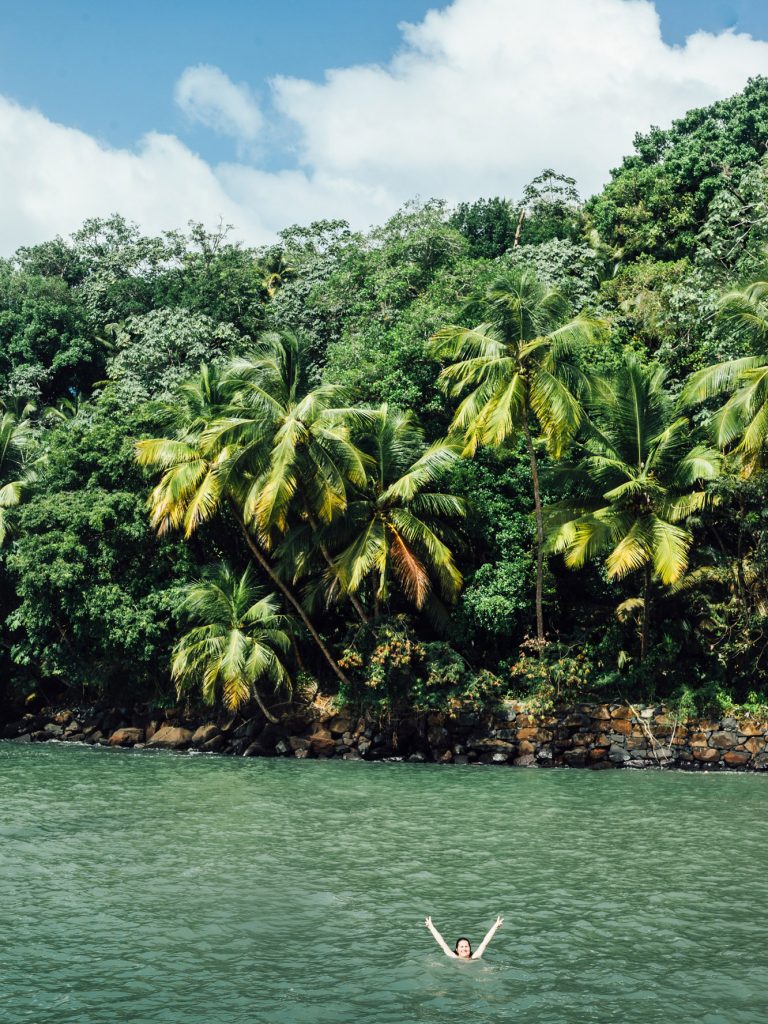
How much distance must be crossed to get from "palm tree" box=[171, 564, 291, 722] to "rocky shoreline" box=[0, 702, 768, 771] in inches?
38.3

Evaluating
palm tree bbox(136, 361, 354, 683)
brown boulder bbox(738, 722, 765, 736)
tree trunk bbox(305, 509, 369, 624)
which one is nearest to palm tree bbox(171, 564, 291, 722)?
palm tree bbox(136, 361, 354, 683)

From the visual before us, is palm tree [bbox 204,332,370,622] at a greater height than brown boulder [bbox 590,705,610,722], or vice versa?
palm tree [bbox 204,332,370,622]

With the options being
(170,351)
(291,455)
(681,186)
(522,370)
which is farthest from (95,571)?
(681,186)

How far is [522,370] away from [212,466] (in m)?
8.20

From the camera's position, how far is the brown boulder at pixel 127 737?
29078 mm

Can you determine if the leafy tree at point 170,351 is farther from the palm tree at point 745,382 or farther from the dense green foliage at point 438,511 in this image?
the palm tree at point 745,382

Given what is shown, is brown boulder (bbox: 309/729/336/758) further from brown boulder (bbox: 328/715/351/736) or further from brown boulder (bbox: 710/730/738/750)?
brown boulder (bbox: 710/730/738/750)

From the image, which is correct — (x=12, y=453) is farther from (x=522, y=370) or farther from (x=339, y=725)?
(x=522, y=370)

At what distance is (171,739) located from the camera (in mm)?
28438

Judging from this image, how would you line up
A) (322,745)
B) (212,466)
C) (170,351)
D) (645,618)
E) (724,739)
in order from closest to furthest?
1. (724,739)
2. (645,618)
3. (322,745)
4. (212,466)
5. (170,351)

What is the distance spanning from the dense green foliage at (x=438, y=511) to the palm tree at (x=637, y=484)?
7 centimetres

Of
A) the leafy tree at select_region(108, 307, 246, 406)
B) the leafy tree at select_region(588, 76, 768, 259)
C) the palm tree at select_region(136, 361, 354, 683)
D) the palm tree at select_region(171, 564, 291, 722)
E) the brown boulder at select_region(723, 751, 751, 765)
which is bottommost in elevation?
the brown boulder at select_region(723, 751, 751, 765)

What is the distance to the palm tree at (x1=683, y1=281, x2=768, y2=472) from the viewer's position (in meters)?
23.1

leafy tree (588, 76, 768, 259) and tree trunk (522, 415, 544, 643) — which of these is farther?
leafy tree (588, 76, 768, 259)
